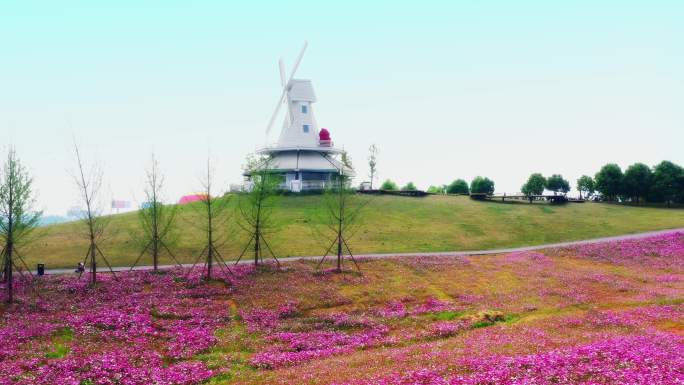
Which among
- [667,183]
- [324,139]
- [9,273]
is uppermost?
[324,139]

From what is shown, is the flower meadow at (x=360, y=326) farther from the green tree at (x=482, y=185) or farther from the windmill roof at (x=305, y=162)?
the green tree at (x=482, y=185)

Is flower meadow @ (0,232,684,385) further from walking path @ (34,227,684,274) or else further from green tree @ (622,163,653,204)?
green tree @ (622,163,653,204)

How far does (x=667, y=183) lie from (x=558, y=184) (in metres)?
25.9

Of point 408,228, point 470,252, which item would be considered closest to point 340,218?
point 470,252

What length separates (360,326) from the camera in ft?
109

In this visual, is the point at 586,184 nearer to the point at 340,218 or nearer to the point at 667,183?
the point at 667,183

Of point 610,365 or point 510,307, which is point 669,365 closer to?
point 610,365

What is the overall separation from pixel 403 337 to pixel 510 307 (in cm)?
1046

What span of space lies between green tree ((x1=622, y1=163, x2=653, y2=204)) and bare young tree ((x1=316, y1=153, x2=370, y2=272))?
5970 centimetres

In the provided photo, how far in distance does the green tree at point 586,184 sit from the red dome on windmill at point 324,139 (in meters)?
64.9

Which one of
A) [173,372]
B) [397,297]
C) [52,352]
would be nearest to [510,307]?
[397,297]

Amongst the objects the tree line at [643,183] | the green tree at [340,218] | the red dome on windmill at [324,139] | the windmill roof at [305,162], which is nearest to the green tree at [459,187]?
the tree line at [643,183]

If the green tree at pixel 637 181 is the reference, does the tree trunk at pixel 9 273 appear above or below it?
below

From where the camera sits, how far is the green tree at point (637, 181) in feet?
351
